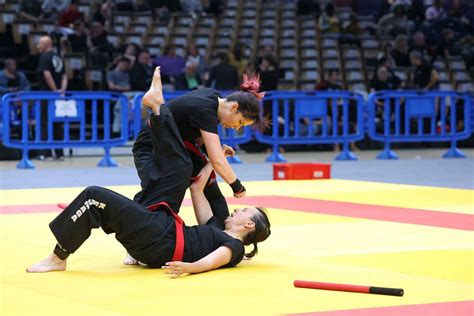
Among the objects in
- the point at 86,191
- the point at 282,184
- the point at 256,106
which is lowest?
the point at 282,184

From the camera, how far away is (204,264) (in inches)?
265

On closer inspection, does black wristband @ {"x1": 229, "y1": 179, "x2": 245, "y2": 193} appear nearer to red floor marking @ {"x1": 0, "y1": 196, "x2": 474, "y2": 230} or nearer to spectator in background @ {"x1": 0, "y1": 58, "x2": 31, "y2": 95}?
red floor marking @ {"x1": 0, "y1": 196, "x2": 474, "y2": 230}

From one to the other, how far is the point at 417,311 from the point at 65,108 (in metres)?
12.8

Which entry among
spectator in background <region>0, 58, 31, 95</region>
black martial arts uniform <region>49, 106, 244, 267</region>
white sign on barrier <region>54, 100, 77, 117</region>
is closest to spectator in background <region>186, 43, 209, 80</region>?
spectator in background <region>0, 58, 31, 95</region>

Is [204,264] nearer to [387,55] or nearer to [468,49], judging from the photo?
[387,55]

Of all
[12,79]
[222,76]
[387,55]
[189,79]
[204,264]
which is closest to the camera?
[204,264]

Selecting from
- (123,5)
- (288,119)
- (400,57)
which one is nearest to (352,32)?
(400,57)

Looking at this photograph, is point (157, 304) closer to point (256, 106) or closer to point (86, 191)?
point (86, 191)

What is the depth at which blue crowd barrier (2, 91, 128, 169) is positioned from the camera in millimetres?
17234

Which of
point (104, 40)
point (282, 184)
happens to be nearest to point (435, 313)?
point (282, 184)

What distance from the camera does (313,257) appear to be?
7.61m

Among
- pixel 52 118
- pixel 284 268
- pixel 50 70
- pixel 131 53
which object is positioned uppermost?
pixel 131 53

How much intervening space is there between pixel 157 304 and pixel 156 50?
64.4 ft

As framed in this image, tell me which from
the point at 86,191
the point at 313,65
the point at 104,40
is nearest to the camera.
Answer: the point at 86,191
